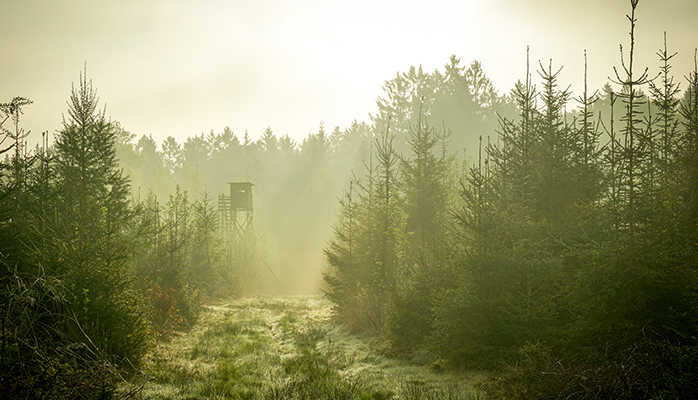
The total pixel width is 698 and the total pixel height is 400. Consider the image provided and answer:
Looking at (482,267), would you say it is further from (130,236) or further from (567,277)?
(130,236)

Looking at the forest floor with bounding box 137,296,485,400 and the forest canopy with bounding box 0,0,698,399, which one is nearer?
the forest canopy with bounding box 0,0,698,399

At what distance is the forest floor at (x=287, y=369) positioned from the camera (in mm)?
8164

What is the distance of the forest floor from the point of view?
816 centimetres

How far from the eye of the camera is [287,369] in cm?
1014

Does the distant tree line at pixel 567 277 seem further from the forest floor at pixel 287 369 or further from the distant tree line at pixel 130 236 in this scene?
the distant tree line at pixel 130 236

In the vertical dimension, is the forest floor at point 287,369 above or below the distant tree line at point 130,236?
below

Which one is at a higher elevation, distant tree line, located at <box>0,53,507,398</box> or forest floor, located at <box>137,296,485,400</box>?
distant tree line, located at <box>0,53,507,398</box>

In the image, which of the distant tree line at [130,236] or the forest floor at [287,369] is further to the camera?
the forest floor at [287,369]

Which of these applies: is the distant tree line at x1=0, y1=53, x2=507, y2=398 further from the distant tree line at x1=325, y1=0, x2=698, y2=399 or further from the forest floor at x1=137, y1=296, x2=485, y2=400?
the distant tree line at x1=325, y1=0, x2=698, y2=399

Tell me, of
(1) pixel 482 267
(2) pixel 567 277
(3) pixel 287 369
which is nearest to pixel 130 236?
(3) pixel 287 369

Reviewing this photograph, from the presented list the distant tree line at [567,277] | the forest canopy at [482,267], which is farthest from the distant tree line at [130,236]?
the distant tree line at [567,277]

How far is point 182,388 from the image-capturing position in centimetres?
848

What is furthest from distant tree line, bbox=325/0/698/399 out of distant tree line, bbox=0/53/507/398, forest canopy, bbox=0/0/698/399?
distant tree line, bbox=0/53/507/398

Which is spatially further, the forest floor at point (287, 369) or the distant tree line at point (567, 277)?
the forest floor at point (287, 369)
